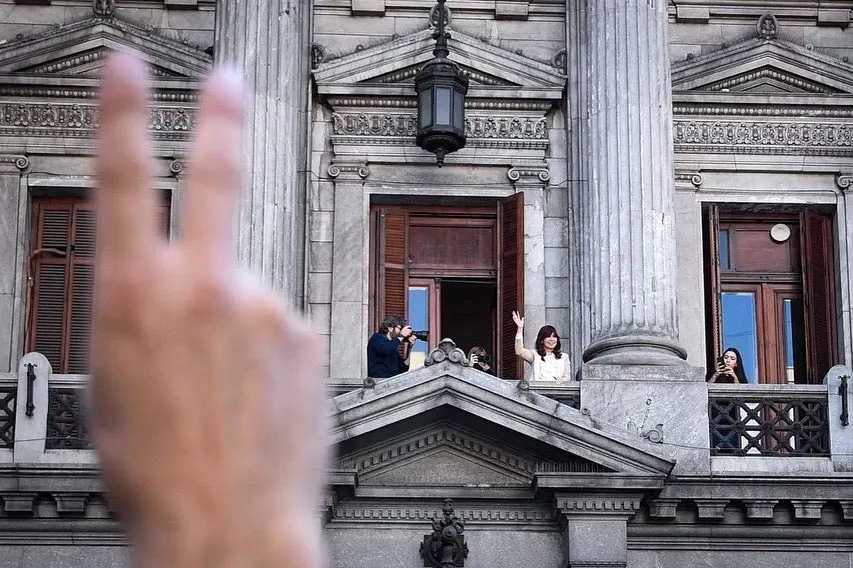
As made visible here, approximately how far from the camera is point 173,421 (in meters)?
2.64

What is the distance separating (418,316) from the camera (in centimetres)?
2042

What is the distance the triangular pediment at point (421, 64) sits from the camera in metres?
20.5

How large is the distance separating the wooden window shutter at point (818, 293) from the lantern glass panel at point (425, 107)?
15.1 feet

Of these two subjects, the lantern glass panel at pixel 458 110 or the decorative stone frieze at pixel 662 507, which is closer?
the decorative stone frieze at pixel 662 507

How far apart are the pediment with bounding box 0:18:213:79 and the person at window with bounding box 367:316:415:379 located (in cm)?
436

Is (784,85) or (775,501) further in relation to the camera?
(784,85)

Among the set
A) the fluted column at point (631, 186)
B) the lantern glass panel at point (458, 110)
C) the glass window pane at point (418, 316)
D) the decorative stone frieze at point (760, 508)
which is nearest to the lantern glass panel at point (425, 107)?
the lantern glass panel at point (458, 110)

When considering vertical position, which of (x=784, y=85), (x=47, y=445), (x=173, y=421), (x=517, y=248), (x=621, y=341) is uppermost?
(x=784, y=85)

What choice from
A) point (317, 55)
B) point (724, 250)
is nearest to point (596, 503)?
point (724, 250)

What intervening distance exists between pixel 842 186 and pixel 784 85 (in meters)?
1.40

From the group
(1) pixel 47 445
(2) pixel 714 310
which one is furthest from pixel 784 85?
(1) pixel 47 445

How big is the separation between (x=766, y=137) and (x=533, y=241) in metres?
3.11

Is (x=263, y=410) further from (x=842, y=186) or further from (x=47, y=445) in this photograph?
(x=842, y=186)

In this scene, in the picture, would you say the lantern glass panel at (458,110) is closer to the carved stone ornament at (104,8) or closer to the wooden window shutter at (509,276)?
the wooden window shutter at (509,276)
